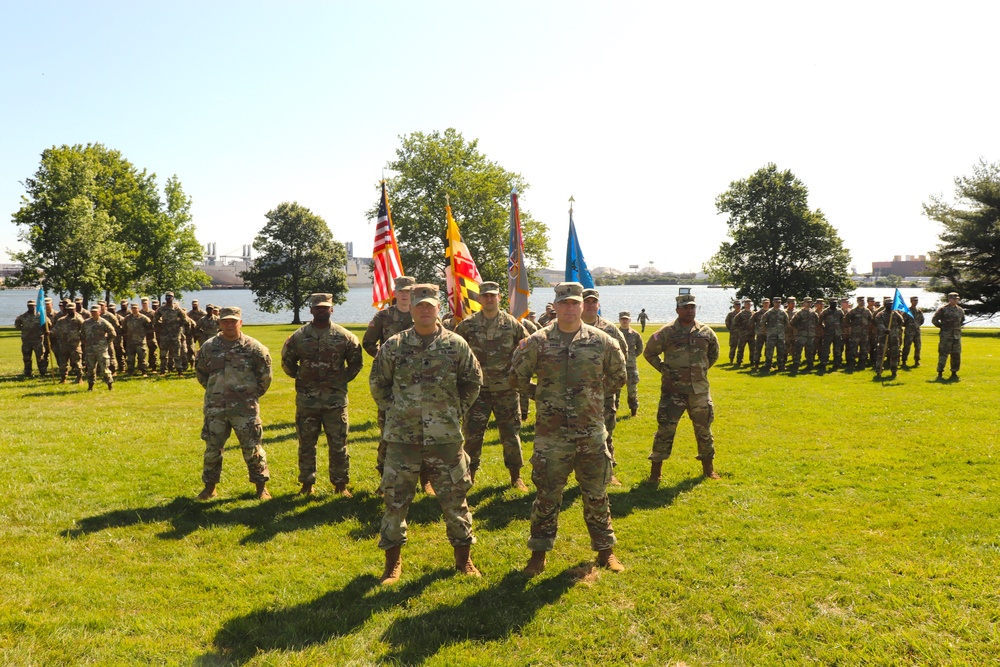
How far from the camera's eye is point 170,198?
52.8 m

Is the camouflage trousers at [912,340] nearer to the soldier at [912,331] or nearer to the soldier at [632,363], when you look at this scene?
the soldier at [912,331]

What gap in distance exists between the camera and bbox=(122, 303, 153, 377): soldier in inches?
743

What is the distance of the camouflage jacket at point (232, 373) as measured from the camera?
770cm

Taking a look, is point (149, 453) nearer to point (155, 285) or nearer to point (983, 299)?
point (155, 285)

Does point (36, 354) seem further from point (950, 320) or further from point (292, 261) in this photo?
point (292, 261)

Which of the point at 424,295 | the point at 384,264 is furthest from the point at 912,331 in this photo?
the point at 424,295

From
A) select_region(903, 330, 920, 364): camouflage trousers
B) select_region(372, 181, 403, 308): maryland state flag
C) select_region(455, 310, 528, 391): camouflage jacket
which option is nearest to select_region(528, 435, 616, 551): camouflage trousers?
select_region(455, 310, 528, 391): camouflage jacket

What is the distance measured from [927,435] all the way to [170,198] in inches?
2253

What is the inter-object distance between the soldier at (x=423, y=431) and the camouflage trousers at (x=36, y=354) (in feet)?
59.8

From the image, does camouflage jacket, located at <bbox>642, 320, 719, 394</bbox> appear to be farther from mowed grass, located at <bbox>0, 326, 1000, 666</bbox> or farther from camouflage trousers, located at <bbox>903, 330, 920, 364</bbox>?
camouflage trousers, located at <bbox>903, 330, 920, 364</bbox>

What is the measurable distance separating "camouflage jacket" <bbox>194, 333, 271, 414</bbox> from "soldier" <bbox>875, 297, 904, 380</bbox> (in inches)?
688

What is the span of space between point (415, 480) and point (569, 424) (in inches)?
58.9

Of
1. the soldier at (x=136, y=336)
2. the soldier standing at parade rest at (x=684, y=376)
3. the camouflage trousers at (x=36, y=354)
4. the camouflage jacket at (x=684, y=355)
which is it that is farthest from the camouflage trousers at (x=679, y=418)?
the camouflage trousers at (x=36, y=354)

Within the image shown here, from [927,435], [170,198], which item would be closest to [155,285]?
[170,198]
